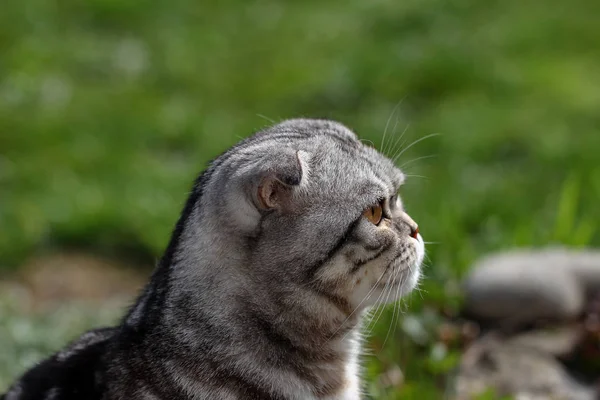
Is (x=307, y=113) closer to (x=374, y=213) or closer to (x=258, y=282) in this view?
(x=374, y=213)

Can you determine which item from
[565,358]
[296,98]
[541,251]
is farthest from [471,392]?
[296,98]

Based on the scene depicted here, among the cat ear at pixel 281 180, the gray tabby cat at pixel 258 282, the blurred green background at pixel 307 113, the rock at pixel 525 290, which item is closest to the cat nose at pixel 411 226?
the gray tabby cat at pixel 258 282

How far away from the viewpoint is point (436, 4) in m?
7.49

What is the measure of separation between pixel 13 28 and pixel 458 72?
3.18 m

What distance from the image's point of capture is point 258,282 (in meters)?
2.63

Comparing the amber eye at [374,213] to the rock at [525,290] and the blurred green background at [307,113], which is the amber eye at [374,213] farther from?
the rock at [525,290]

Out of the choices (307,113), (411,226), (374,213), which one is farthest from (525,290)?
(307,113)

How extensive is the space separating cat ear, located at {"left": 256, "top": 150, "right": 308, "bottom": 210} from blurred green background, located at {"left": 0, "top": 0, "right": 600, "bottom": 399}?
1368mm

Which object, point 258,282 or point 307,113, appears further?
point 307,113

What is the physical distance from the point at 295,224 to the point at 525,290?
191 cm

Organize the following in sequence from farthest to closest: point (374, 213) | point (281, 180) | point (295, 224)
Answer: point (374, 213) < point (295, 224) < point (281, 180)

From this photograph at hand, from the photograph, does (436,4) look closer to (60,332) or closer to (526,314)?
(526,314)

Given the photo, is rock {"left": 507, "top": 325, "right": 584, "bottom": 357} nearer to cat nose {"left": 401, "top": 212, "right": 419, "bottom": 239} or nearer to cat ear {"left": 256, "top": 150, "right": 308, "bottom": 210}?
cat nose {"left": 401, "top": 212, "right": 419, "bottom": 239}

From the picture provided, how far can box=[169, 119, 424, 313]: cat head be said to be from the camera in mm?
2555
